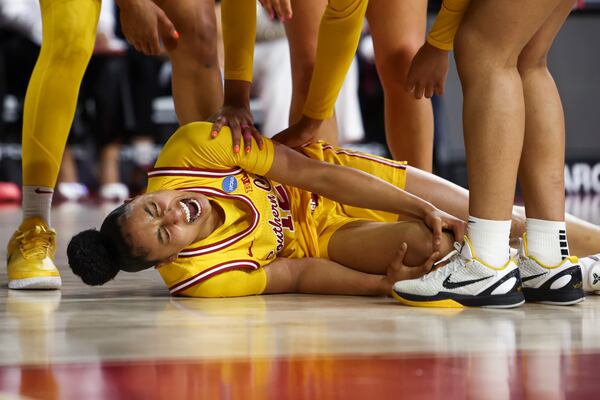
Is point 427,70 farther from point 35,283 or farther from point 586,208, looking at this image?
point 586,208

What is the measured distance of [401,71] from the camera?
10.1 ft

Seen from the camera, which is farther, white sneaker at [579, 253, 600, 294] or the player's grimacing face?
white sneaker at [579, 253, 600, 294]

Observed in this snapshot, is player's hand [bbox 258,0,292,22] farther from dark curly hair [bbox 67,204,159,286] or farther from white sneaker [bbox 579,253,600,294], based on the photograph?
white sneaker [bbox 579,253,600,294]

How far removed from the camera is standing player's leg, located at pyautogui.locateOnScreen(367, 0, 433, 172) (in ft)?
9.97

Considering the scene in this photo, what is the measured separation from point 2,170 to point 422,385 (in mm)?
7225

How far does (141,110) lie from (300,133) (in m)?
5.41

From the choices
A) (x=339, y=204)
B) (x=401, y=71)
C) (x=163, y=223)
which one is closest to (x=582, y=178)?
(x=401, y=71)

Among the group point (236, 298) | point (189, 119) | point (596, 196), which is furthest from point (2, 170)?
point (236, 298)

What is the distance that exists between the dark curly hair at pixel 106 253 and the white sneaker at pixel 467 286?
0.61 meters

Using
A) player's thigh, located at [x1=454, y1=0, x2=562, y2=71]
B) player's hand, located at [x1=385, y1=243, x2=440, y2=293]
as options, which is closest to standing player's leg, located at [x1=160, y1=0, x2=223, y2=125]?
player's hand, located at [x1=385, y1=243, x2=440, y2=293]

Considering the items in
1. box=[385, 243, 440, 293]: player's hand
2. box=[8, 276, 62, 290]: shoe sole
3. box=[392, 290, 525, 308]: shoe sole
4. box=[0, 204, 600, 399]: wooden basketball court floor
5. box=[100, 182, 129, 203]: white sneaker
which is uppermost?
box=[100, 182, 129, 203]: white sneaker

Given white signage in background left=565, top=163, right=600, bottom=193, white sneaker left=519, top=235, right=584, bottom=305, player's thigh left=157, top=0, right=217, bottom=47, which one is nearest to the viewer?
white sneaker left=519, top=235, right=584, bottom=305

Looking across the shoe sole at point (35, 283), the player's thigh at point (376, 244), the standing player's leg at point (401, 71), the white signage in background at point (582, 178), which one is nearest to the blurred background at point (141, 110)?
the white signage in background at point (582, 178)

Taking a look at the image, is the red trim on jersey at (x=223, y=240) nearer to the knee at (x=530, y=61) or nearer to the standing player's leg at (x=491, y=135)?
the standing player's leg at (x=491, y=135)
